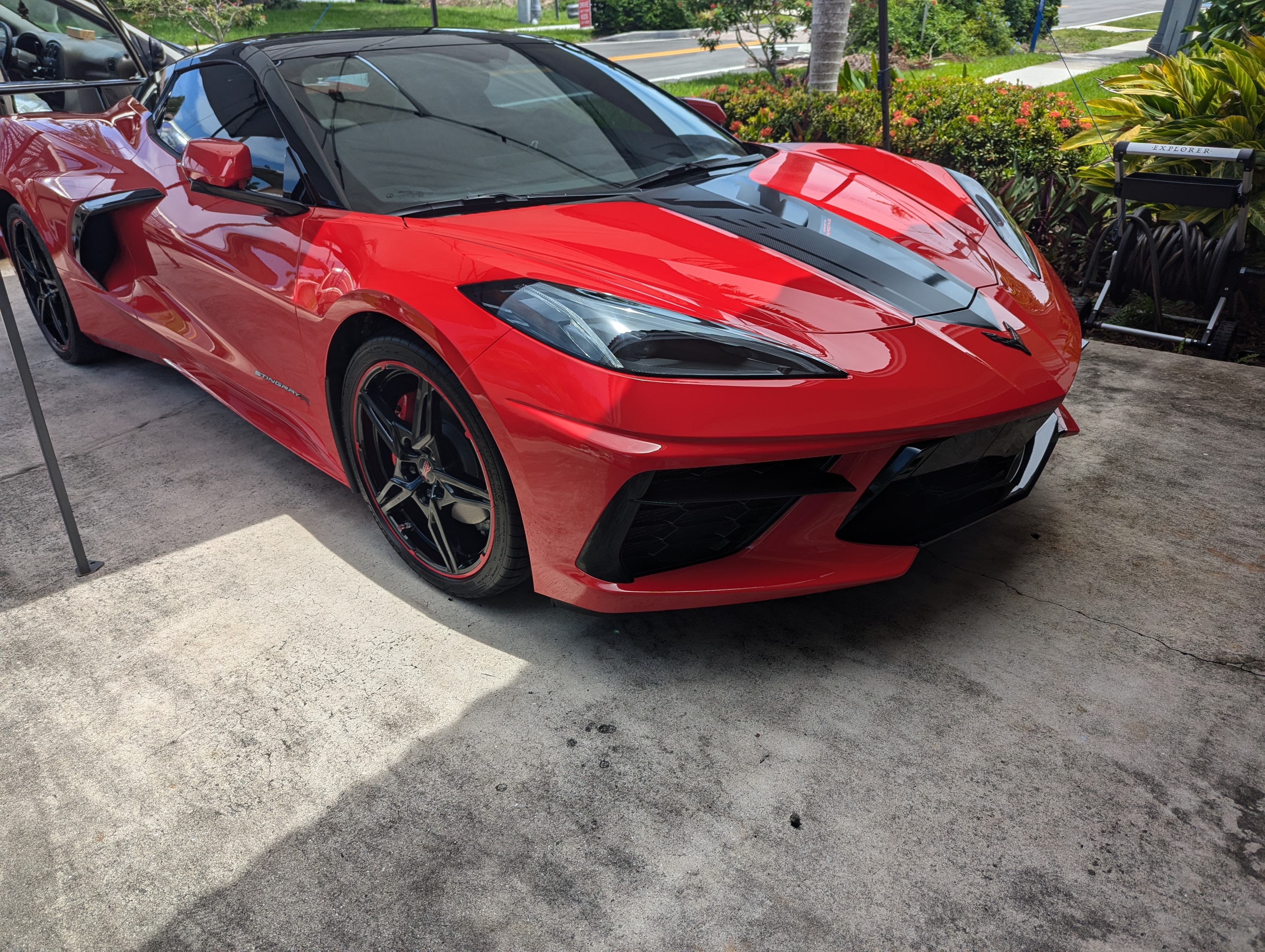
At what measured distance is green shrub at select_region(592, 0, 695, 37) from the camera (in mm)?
22875

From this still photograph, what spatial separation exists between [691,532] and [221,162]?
1.59 m

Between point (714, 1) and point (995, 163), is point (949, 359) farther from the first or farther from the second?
point (714, 1)

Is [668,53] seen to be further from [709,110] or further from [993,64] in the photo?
[709,110]

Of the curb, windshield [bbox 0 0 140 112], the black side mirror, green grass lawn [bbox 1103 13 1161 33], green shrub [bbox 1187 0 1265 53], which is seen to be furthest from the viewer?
the curb

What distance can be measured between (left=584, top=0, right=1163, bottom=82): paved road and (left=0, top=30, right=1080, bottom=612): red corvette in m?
11.2

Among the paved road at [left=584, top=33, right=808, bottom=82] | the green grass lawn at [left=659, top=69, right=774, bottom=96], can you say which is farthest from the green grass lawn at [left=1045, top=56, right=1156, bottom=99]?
the paved road at [left=584, top=33, right=808, bottom=82]

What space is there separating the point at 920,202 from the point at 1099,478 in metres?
1.06

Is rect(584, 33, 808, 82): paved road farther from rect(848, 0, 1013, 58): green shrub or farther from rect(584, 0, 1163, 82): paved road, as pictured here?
rect(848, 0, 1013, 58): green shrub

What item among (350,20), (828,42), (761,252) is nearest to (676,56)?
(350,20)

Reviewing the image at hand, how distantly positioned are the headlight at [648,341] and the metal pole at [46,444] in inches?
55.5

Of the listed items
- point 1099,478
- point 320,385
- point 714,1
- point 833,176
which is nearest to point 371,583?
point 320,385

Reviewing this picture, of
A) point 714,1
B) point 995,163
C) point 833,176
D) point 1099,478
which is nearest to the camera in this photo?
point 833,176

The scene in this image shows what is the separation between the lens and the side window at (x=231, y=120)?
2432 millimetres

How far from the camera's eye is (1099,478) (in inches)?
111
